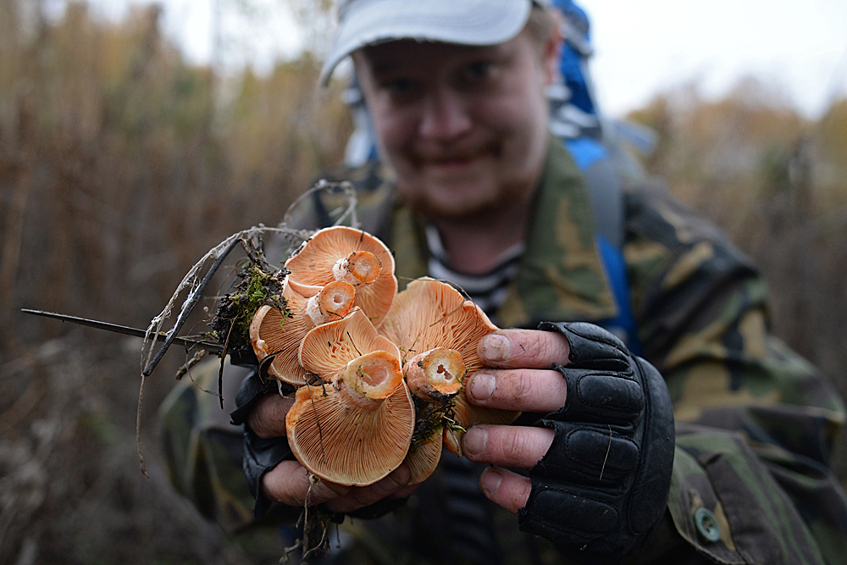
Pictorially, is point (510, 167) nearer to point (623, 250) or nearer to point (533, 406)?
point (623, 250)

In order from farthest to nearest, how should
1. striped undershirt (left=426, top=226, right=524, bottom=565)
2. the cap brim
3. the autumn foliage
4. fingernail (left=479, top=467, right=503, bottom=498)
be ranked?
1. the autumn foliage
2. striped undershirt (left=426, top=226, right=524, bottom=565)
3. the cap brim
4. fingernail (left=479, top=467, right=503, bottom=498)

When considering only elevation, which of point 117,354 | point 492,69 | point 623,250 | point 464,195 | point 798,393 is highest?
point 492,69

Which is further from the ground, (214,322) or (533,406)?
(214,322)

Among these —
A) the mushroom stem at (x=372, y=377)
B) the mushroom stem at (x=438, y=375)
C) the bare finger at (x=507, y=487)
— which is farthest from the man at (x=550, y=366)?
the mushroom stem at (x=372, y=377)

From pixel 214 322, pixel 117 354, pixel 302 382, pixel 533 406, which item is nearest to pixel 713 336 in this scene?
pixel 533 406

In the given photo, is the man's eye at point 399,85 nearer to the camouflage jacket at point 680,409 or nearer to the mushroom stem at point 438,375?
the camouflage jacket at point 680,409

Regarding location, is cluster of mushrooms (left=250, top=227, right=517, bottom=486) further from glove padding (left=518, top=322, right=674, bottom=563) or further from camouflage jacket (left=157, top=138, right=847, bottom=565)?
camouflage jacket (left=157, top=138, right=847, bottom=565)

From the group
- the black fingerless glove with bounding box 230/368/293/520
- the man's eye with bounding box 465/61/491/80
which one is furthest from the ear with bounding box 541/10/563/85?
the black fingerless glove with bounding box 230/368/293/520
